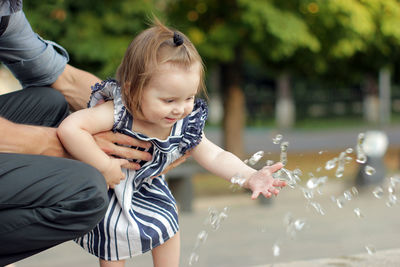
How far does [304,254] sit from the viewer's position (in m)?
5.16

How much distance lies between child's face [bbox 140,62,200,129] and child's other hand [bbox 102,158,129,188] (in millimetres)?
226

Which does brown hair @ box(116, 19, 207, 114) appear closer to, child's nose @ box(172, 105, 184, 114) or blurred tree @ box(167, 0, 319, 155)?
child's nose @ box(172, 105, 184, 114)

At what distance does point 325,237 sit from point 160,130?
12.7 feet

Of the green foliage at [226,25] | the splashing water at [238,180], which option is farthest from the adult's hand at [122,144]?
the green foliage at [226,25]

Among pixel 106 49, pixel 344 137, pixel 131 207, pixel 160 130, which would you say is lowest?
pixel 344 137

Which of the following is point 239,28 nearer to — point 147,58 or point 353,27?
point 353,27

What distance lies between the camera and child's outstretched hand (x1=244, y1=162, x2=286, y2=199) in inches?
88.4

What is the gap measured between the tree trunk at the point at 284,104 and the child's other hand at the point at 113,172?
79.2 ft

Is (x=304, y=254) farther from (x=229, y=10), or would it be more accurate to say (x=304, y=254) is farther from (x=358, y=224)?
(x=229, y=10)

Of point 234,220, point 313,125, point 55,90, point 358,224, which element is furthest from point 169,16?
point 313,125

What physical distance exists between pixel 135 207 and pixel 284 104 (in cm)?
2472

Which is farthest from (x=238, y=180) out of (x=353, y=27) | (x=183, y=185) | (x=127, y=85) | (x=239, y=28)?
(x=353, y=27)

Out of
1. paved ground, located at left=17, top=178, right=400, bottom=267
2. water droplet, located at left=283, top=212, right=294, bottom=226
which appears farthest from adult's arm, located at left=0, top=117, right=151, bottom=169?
water droplet, located at left=283, top=212, right=294, bottom=226

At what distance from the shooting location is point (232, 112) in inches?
383
